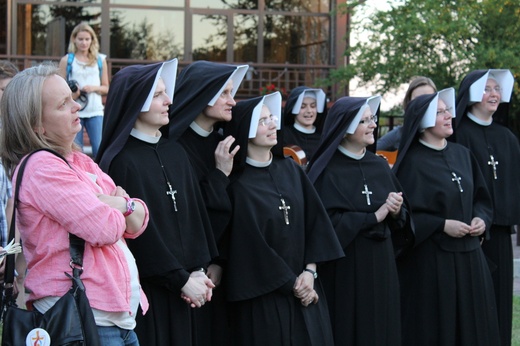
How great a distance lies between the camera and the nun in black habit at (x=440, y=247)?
6918 mm

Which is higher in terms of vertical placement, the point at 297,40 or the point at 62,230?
the point at 297,40

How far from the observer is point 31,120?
4078 mm

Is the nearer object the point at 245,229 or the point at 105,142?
the point at 105,142

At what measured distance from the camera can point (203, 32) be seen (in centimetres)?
1819

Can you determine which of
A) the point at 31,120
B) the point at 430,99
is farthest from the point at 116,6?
the point at 31,120

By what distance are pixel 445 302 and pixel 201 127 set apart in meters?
2.36

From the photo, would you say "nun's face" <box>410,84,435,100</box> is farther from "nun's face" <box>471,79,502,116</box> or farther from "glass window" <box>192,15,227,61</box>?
"glass window" <box>192,15,227,61</box>

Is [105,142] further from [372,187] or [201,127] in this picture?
[372,187]

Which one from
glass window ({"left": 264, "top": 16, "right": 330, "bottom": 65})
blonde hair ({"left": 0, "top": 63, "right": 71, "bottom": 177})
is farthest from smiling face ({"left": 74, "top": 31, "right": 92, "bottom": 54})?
glass window ({"left": 264, "top": 16, "right": 330, "bottom": 65})

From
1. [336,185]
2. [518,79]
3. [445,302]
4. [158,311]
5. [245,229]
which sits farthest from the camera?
[518,79]

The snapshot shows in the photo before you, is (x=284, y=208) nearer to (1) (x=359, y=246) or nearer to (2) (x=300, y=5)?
(1) (x=359, y=246)

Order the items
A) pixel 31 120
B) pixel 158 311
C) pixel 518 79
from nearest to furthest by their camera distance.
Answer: pixel 31 120, pixel 158 311, pixel 518 79

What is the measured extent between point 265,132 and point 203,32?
41.7ft

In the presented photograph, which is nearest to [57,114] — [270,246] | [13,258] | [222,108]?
[13,258]
